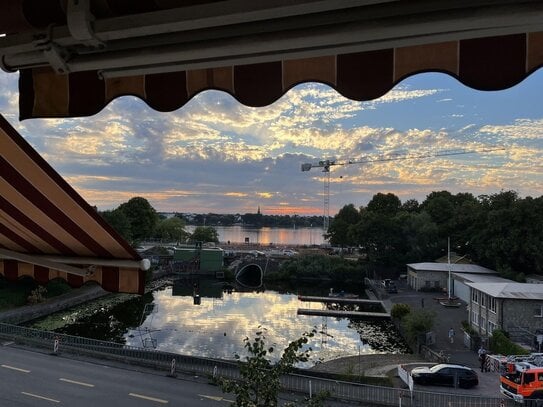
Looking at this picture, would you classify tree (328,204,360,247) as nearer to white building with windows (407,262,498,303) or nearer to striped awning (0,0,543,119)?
white building with windows (407,262,498,303)

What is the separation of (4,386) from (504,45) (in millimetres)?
17173

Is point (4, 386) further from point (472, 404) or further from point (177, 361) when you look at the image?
point (472, 404)

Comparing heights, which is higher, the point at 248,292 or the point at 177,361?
the point at 177,361

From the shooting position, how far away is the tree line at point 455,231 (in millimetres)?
39156

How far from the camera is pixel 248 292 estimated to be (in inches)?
1866

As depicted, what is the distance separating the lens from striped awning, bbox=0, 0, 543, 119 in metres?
1.53

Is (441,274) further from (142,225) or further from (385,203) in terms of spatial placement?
(142,225)

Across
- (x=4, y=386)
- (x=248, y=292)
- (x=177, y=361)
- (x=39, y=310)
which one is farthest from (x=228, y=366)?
(x=248, y=292)

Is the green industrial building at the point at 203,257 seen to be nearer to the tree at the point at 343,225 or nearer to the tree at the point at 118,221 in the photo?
the tree at the point at 118,221

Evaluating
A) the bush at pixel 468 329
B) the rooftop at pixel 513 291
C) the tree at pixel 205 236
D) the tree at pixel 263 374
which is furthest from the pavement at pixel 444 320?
the tree at pixel 205 236

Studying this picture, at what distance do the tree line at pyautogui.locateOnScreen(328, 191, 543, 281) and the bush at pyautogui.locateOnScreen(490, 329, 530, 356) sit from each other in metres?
16.3

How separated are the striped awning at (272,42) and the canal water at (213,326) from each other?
2165 centimetres

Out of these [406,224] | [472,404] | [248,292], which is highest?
[406,224]

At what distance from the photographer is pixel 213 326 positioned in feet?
98.3
